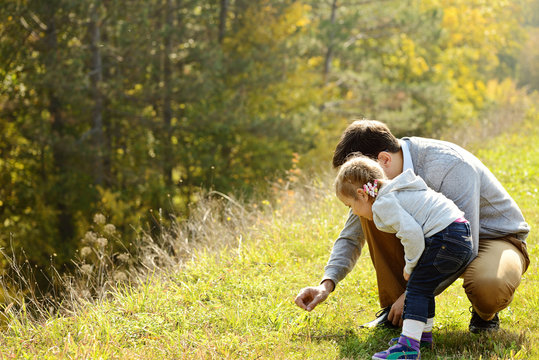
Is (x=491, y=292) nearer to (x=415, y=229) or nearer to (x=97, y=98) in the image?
(x=415, y=229)

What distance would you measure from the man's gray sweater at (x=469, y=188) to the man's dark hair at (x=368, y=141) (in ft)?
0.46

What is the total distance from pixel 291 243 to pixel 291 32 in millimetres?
12997

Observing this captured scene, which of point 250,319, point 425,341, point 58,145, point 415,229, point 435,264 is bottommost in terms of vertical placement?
point 58,145

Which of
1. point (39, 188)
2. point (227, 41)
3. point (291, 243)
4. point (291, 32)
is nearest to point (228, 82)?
point (227, 41)

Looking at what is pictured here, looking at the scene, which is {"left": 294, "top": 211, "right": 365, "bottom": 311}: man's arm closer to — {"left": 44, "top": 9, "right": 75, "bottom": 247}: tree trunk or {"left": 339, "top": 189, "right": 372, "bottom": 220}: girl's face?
{"left": 339, "top": 189, "right": 372, "bottom": 220}: girl's face

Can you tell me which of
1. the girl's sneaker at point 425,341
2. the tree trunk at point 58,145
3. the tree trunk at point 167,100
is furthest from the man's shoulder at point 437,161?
the tree trunk at point 167,100

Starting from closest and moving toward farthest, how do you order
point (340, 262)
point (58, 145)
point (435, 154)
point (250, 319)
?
1. point (435, 154)
2. point (340, 262)
3. point (250, 319)
4. point (58, 145)

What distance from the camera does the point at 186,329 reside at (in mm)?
3414

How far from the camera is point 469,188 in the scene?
2.93 metres

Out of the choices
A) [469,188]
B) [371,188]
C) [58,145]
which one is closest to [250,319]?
[371,188]

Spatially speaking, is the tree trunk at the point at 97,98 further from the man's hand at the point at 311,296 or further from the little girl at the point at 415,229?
the little girl at the point at 415,229

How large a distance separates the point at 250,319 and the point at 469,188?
1528 mm

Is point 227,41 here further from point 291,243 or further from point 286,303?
point 286,303

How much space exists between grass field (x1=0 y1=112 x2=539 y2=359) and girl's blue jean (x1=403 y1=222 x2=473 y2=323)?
1.23 feet
